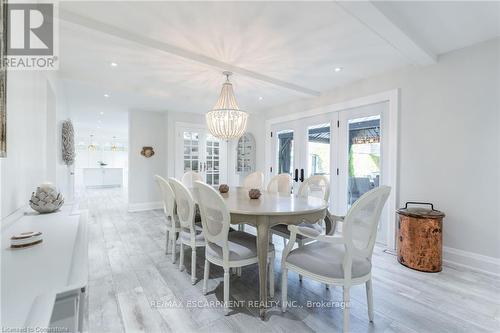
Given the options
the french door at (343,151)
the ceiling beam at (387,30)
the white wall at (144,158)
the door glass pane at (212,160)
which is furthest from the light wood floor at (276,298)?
the door glass pane at (212,160)

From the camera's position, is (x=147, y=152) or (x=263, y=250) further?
(x=147, y=152)

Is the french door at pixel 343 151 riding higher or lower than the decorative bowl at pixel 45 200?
higher

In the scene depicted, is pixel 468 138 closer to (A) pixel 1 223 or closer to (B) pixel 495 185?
(B) pixel 495 185

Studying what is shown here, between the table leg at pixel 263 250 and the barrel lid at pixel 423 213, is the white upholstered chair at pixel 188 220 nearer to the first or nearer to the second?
the table leg at pixel 263 250

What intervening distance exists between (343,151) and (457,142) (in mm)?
1453

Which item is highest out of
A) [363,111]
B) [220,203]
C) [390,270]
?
[363,111]

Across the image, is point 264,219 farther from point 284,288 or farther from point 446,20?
point 446,20

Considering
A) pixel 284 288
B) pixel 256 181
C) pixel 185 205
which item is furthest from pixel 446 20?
pixel 185 205

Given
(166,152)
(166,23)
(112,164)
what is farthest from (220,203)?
(112,164)

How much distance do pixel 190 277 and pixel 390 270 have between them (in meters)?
2.17

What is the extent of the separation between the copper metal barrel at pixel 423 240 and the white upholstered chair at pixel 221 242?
175 cm

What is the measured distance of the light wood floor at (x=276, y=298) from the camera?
1.68 metres

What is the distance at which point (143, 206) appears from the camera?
5.68 meters

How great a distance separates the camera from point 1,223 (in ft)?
3.72
